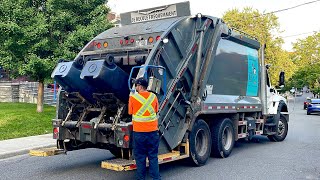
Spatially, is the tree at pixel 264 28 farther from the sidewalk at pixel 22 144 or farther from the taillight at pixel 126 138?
the taillight at pixel 126 138

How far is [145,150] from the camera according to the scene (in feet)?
19.5

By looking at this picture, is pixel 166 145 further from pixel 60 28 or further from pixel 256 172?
pixel 60 28

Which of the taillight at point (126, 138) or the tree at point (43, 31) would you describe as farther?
the tree at point (43, 31)

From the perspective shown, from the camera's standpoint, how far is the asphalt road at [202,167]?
23.3 feet

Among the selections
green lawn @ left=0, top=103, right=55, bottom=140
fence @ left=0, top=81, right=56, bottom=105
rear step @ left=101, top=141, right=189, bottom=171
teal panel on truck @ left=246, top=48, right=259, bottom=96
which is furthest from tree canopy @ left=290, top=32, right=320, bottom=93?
rear step @ left=101, top=141, right=189, bottom=171

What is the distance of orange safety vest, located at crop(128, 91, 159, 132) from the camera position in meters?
5.88

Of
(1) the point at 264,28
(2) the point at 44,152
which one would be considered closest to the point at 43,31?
(2) the point at 44,152

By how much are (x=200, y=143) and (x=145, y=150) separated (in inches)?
92.4

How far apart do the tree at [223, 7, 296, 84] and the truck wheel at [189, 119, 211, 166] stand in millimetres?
30981

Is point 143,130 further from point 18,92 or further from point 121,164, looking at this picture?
point 18,92

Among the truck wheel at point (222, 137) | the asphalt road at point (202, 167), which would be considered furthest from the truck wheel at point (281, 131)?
the truck wheel at point (222, 137)

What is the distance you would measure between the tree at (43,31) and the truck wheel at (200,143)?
332 inches

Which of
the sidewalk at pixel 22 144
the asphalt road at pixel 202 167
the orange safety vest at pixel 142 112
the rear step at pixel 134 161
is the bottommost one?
the asphalt road at pixel 202 167

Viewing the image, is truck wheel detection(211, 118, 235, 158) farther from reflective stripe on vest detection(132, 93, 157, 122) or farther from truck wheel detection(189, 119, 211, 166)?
reflective stripe on vest detection(132, 93, 157, 122)
